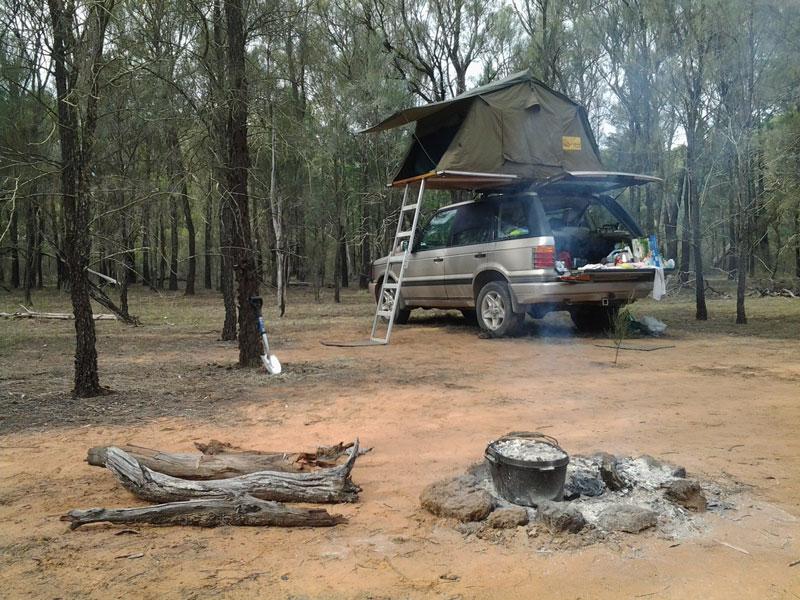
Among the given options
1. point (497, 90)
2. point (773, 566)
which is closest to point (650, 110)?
point (497, 90)

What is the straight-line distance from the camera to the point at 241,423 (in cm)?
467

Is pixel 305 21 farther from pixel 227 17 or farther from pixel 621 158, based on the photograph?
pixel 621 158

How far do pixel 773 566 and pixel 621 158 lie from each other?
22.3 metres

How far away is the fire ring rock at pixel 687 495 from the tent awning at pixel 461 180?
6102 mm

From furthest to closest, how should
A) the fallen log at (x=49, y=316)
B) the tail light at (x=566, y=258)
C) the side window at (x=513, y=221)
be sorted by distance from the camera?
the fallen log at (x=49, y=316) → the side window at (x=513, y=221) → the tail light at (x=566, y=258)

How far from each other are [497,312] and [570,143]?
3122mm

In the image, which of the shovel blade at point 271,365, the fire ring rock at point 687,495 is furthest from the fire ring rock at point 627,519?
the shovel blade at point 271,365

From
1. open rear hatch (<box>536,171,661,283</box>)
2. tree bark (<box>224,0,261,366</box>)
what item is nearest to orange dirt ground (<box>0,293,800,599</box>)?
tree bark (<box>224,0,261,366</box>)

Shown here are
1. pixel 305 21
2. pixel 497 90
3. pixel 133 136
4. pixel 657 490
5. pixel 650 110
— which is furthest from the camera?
pixel 650 110

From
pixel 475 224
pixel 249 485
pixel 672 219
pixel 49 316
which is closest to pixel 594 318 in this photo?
pixel 475 224

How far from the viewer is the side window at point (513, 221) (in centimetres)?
853

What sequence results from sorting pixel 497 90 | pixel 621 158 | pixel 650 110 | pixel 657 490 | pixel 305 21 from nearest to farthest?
1. pixel 657 490
2. pixel 305 21
3. pixel 497 90
4. pixel 650 110
5. pixel 621 158

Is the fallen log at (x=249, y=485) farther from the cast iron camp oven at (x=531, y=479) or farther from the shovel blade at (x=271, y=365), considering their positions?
the shovel blade at (x=271, y=365)

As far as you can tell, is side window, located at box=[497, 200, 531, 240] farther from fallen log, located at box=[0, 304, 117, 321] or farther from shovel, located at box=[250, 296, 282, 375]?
fallen log, located at box=[0, 304, 117, 321]
